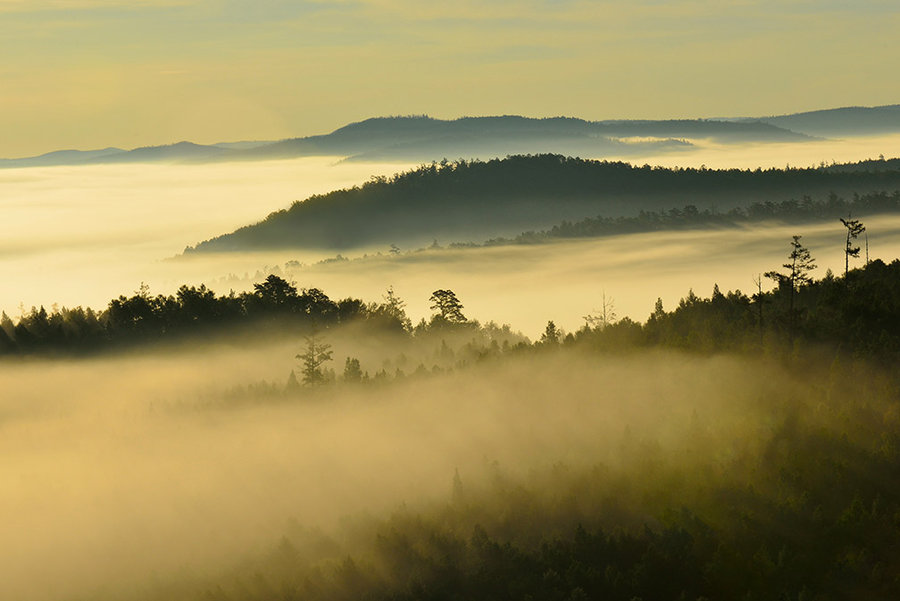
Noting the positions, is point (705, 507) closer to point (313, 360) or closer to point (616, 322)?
point (313, 360)

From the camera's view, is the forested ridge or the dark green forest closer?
the dark green forest

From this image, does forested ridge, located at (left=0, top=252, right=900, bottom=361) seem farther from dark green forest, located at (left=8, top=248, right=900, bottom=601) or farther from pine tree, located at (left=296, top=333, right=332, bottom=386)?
pine tree, located at (left=296, top=333, right=332, bottom=386)

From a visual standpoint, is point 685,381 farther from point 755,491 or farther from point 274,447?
point 274,447

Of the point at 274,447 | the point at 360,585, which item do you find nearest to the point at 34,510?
the point at 274,447

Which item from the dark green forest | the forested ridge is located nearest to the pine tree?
the dark green forest

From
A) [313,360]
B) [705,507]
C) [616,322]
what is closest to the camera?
[705,507]

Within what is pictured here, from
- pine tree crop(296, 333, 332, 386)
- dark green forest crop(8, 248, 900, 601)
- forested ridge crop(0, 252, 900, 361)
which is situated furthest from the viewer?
pine tree crop(296, 333, 332, 386)

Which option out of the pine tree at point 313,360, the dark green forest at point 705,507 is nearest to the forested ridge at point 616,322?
the dark green forest at point 705,507

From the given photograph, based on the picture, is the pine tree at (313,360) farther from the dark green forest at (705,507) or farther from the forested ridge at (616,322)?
the forested ridge at (616,322)

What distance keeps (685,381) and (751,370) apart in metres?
10.9

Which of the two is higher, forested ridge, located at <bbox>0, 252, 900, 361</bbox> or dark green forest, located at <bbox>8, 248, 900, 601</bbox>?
forested ridge, located at <bbox>0, 252, 900, 361</bbox>

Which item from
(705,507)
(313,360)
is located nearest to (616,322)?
(313,360)

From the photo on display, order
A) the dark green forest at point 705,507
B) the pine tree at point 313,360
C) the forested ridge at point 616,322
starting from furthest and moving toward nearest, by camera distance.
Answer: the pine tree at point 313,360, the forested ridge at point 616,322, the dark green forest at point 705,507

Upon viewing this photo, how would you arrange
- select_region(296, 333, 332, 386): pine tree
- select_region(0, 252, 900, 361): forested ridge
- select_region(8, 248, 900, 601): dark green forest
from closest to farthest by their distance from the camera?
select_region(8, 248, 900, 601): dark green forest < select_region(0, 252, 900, 361): forested ridge < select_region(296, 333, 332, 386): pine tree
